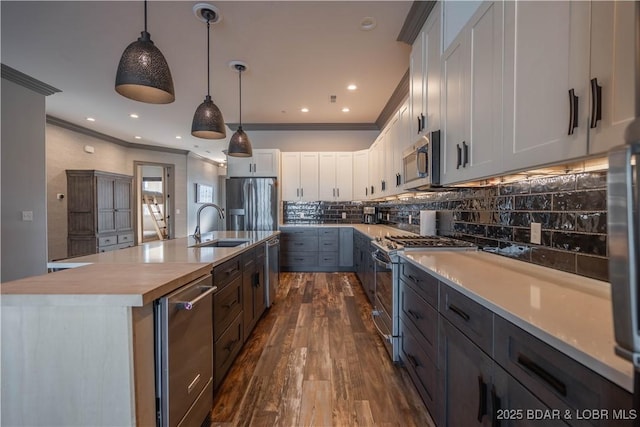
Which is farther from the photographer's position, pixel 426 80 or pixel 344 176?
pixel 344 176

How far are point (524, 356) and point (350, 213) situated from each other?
485cm

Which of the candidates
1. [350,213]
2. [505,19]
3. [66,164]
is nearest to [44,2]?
Result: [505,19]

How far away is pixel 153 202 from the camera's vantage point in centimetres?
935

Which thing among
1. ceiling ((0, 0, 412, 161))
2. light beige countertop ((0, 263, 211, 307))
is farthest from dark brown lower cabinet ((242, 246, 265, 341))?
ceiling ((0, 0, 412, 161))

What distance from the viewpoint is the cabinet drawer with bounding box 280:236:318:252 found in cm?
508

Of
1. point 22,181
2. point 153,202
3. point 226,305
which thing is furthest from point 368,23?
point 153,202

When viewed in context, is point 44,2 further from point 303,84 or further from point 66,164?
point 66,164

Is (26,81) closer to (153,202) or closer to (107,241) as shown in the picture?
(107,241)

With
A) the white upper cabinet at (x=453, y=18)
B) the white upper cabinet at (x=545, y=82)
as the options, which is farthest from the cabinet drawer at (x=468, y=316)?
the white upper cabinet at (x=453, y=18)

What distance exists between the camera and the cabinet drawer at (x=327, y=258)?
509cm

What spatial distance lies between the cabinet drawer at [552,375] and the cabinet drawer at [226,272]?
149 cm

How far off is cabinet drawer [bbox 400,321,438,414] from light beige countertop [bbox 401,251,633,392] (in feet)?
1.70

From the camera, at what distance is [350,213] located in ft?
18.6

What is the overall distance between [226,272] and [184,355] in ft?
2.26
